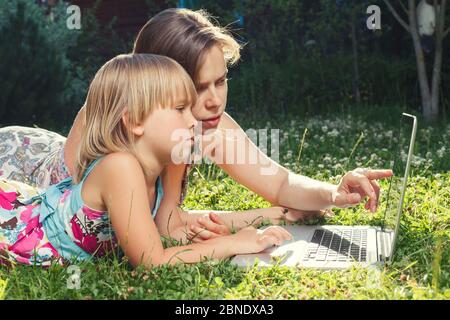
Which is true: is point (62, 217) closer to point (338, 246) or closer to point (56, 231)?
point (56, 231)

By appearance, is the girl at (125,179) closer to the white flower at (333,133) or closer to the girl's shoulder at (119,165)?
the girl's shoulder at (119,165)

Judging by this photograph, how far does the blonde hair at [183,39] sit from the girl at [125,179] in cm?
27

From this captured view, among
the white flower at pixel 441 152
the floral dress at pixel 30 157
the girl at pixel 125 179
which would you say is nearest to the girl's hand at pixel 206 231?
the girl at pixel 125 179

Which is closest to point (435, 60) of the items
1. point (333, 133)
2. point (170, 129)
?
point (333, 133)

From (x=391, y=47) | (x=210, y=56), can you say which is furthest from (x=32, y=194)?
(x=391, y=47)

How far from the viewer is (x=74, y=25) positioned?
31.0ft

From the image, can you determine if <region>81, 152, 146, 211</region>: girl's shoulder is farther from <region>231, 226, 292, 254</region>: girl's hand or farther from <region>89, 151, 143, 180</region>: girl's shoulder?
<region>231, 226, 292, 254</region>: girl's hand

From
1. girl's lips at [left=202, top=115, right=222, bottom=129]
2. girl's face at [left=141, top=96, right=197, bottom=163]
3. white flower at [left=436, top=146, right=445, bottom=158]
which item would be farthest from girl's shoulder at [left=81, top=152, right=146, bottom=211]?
white flower at [left=436, top=146, right=445, bottom=158]

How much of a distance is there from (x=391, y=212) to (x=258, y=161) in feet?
2.57

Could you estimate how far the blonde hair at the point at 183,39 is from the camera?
311 cm

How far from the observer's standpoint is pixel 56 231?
9.59 feet

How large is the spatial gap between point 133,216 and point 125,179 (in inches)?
5.4

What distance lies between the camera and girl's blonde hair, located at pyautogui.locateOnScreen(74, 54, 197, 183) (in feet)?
9.04

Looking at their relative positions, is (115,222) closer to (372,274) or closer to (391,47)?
(372,274)
